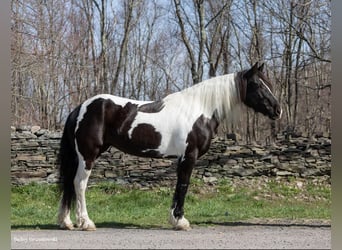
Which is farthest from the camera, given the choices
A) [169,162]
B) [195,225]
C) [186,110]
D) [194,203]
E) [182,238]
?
[169,162]

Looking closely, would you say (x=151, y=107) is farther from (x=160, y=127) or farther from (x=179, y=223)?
(x=179, y=223)

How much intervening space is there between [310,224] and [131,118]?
3.00m

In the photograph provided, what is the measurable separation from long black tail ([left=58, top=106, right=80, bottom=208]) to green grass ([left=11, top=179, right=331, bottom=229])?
0.56m

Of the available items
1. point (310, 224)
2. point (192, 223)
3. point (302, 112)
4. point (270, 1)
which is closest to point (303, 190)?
point (310, 224)

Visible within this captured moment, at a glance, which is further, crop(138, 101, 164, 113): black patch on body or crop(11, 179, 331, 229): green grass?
crop(11, 179, 331, 229): green grass

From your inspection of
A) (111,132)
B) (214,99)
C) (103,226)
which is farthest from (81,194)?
(214,99)

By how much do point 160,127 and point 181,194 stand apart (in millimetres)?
908

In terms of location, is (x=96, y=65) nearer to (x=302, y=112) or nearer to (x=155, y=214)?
(x=302, y=112)

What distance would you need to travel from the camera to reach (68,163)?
19.2ft

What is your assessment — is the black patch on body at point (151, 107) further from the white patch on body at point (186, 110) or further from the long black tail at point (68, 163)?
the long black tail at point (68, 163)

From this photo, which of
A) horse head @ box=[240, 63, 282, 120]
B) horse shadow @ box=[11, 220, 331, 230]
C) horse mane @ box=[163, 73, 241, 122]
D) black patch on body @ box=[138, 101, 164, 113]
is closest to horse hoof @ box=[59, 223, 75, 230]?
horse shadow @ box=[11, 220, 331, 230]

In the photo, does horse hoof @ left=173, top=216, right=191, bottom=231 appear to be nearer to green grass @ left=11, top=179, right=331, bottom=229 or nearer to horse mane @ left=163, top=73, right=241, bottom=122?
green grass @ left=11, top=179, right=331, bottom=229

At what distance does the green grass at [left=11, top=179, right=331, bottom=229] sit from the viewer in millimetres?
6836

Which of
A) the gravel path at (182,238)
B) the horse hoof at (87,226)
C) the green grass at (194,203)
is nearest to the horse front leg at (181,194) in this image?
the gravel path at (182,238)
